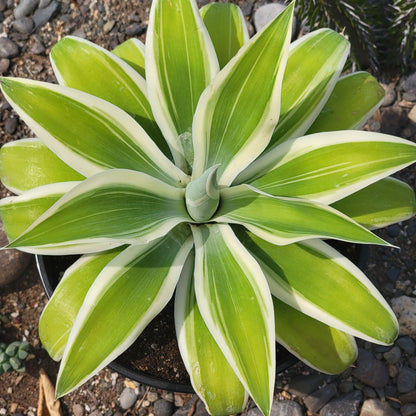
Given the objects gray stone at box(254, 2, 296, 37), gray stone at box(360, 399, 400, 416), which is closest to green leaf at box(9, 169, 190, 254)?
gray stone at box(360, 399, 400, 416)

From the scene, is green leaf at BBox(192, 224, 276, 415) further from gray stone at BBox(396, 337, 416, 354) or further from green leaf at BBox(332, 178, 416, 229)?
gray stone at BBox(396, 337, 416, 354)

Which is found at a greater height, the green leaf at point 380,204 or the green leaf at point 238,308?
the green leaf at point 238,308

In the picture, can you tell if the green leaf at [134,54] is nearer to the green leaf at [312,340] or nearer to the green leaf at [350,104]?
the green leaf at [350,104]

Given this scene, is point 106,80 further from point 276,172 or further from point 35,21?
point 35,21

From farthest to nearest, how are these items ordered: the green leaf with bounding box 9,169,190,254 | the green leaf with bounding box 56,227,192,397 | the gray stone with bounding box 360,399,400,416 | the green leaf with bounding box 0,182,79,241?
the gray stone with bounding box 360,399,400,416 < the green leaf with bounding box 0,182,79,241 < the green leaf with bounding box 56,227,192,397 < the green leaf with bounding box 9,169,190,254

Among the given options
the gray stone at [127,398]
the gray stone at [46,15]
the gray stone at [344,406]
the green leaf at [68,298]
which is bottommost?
the gray stone at [344,406]

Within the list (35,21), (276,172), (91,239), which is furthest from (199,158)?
(35,21)

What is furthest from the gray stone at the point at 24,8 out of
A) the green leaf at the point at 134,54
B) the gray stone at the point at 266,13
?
the green leaf at the point at 134,54
